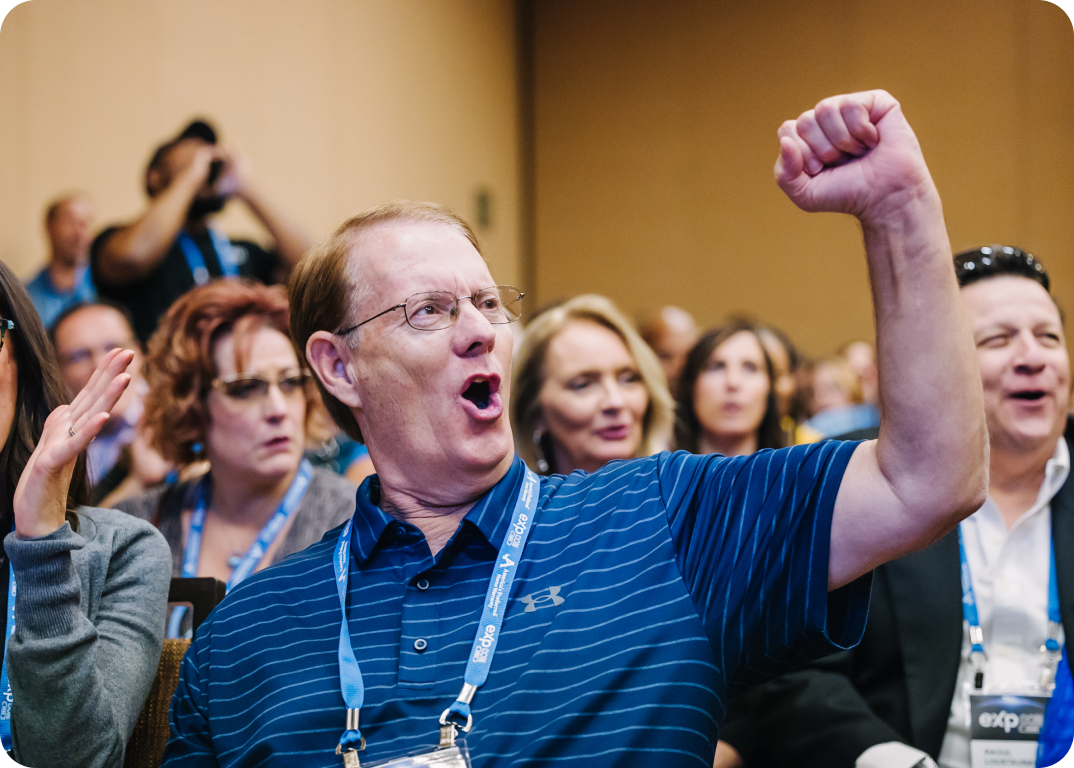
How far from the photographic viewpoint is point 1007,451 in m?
2.18

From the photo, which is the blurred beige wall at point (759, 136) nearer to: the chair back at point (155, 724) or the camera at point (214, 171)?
the camera at point (214, 171)

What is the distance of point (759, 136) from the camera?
303 inches

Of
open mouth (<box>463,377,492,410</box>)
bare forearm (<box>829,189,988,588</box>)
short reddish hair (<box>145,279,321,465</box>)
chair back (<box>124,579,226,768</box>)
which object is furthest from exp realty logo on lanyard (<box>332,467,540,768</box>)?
short reddish hair (<box>145,279,321,465</box>)

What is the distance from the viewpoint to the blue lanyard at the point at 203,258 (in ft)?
14.3

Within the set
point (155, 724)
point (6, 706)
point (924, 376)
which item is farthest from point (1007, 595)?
point (6, 706)

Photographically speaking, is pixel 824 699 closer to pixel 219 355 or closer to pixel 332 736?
pixel 332 736

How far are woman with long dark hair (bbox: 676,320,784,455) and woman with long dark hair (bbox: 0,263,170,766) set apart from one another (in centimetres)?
223

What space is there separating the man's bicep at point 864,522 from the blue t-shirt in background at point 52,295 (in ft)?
11.3

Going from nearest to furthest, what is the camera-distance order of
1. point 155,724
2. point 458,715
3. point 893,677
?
1. point 458,715
2. point 155,724
3. point 893,677

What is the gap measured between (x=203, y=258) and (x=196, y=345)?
175 cm

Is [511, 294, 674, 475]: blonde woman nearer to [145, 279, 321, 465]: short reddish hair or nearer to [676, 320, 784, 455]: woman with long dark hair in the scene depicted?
[676, 320, 784, 455]: woman with long dark hair

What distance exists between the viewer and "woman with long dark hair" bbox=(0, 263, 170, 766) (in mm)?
1393

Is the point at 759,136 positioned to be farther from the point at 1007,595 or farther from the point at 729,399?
the point at 1007,595

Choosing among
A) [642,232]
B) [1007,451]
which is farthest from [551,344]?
[642,232]
